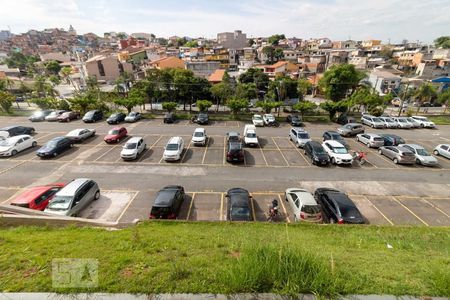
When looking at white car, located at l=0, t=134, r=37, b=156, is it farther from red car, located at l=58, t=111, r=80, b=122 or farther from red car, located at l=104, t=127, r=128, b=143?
red car, located at l=58, t=111, r=80, b=122

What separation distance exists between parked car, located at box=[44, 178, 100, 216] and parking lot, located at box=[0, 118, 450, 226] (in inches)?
30.4

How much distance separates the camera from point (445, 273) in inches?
208

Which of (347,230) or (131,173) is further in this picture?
(131,173)

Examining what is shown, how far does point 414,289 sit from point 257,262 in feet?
11.6

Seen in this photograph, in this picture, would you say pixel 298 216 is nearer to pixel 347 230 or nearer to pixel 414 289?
pixel 347 230

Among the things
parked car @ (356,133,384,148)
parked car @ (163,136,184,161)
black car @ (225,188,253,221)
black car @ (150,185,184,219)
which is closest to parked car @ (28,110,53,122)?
parked car @ (163,136,184,161)

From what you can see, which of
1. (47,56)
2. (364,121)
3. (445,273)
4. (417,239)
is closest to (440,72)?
(364,121)

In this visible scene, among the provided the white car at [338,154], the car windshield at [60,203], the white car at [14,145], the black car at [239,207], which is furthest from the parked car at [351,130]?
the white car at [14,145]

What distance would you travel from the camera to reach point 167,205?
39.4ft

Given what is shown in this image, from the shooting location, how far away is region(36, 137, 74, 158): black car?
65.5 ft

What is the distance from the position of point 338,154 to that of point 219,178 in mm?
10949

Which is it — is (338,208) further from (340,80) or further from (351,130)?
(340,80)

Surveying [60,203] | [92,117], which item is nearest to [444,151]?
[60,203]

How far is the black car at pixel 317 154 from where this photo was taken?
64.1ft
